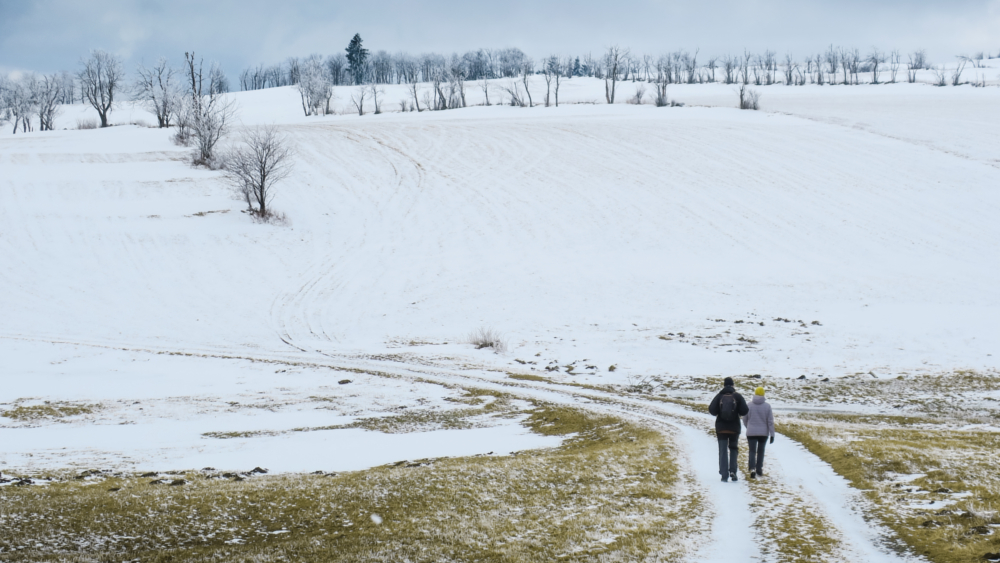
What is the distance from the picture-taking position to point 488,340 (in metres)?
30.1

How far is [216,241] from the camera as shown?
46.6m

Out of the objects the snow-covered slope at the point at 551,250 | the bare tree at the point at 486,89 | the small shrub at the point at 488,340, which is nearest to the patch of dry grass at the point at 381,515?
the snow-covered slope at the point at 551,250

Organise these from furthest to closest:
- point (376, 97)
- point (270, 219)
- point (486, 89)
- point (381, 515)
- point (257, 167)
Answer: point (486, 89) → point (376, 97) → point (257, 167) → point (270, 219) → point (381, 515)

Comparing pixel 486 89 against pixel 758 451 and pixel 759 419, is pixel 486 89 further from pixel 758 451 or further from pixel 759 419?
pixel 759 419

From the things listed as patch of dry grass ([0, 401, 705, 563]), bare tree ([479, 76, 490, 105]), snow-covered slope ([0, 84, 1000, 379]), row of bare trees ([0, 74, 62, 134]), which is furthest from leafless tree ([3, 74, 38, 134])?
patch of dry grass ([0, 401, 705, 563])

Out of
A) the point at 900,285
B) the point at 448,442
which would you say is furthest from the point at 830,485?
the point at 900,285

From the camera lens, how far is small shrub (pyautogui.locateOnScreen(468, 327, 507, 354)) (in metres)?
29.4

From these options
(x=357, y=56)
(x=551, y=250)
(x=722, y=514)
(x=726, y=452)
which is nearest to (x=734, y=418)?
(x=726, y=452)

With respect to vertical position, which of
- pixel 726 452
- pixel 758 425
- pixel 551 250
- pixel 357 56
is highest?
pixel 357 56

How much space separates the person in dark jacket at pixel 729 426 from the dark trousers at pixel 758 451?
364 mm

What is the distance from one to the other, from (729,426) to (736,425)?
130 mm

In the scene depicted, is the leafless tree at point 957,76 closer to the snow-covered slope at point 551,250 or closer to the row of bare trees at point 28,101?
the snow-covered slope at point 551,250

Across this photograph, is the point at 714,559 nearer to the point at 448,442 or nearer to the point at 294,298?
the point at 448,442

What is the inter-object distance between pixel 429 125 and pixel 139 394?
6817cm
